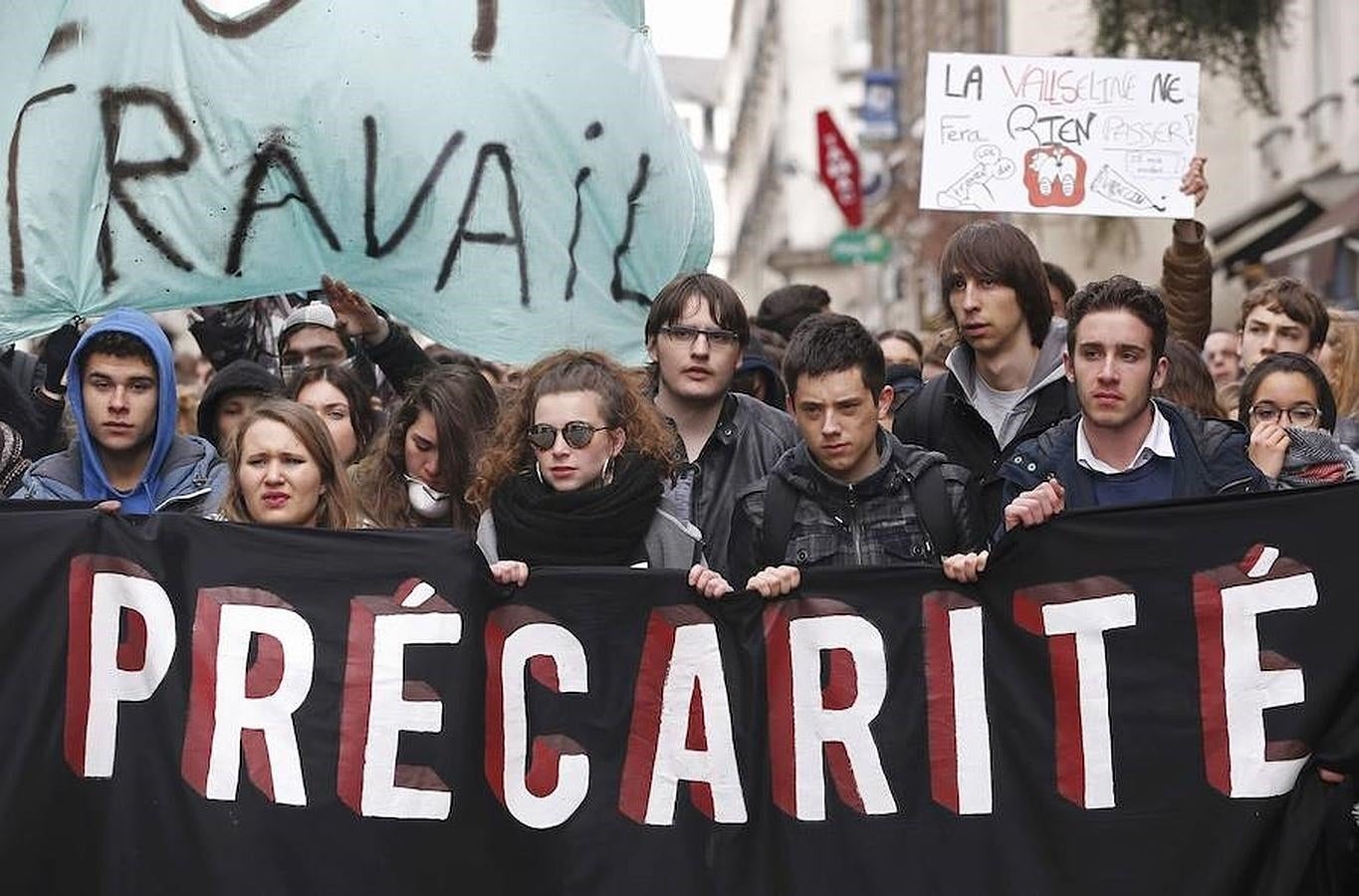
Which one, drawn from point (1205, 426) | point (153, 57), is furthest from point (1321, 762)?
point (153, 57)

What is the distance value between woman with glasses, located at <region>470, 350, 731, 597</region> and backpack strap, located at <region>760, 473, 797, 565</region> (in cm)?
18

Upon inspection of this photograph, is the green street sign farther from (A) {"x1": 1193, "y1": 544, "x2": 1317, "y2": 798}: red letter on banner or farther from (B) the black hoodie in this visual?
(A) {"x1": 1193, "y1": 544, "x2": 1317, "y2": 798}: red letter on banner

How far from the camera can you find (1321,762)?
15.9 ft

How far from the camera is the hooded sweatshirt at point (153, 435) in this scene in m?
5.88

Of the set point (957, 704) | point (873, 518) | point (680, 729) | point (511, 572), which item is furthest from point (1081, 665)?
point (511, 572)

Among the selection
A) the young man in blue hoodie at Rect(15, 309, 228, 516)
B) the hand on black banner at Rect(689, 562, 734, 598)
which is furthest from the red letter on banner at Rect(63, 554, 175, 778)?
the hand on black banner at Rect(689, 562, 734, 598)

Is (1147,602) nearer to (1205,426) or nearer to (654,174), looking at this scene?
(1205,426)

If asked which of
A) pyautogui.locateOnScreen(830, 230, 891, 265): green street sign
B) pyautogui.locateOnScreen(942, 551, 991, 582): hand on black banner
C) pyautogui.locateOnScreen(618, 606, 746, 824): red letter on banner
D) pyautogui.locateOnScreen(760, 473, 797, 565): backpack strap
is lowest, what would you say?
pyautogui.locateOnScreen(618, 606, 746, 824): red letter on banner

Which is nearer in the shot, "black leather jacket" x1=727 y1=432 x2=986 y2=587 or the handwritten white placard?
"black leather jacket" x1=727 y1=432 x2=986 y2=587

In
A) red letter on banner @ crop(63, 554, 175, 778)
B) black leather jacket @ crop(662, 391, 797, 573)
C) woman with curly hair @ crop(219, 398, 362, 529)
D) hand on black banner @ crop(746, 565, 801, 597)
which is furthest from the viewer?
black leather jacket @ crop(662, 391, 797, 573)

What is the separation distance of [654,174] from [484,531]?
1.40m

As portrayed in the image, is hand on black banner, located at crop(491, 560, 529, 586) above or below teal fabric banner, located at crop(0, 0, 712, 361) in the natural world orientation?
below

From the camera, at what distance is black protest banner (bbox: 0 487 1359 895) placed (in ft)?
16.2

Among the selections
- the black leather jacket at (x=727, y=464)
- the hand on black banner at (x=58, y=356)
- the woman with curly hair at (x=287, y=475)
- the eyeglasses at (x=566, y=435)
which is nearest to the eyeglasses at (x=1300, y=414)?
the black leather jacket at (x=727, y=464)
